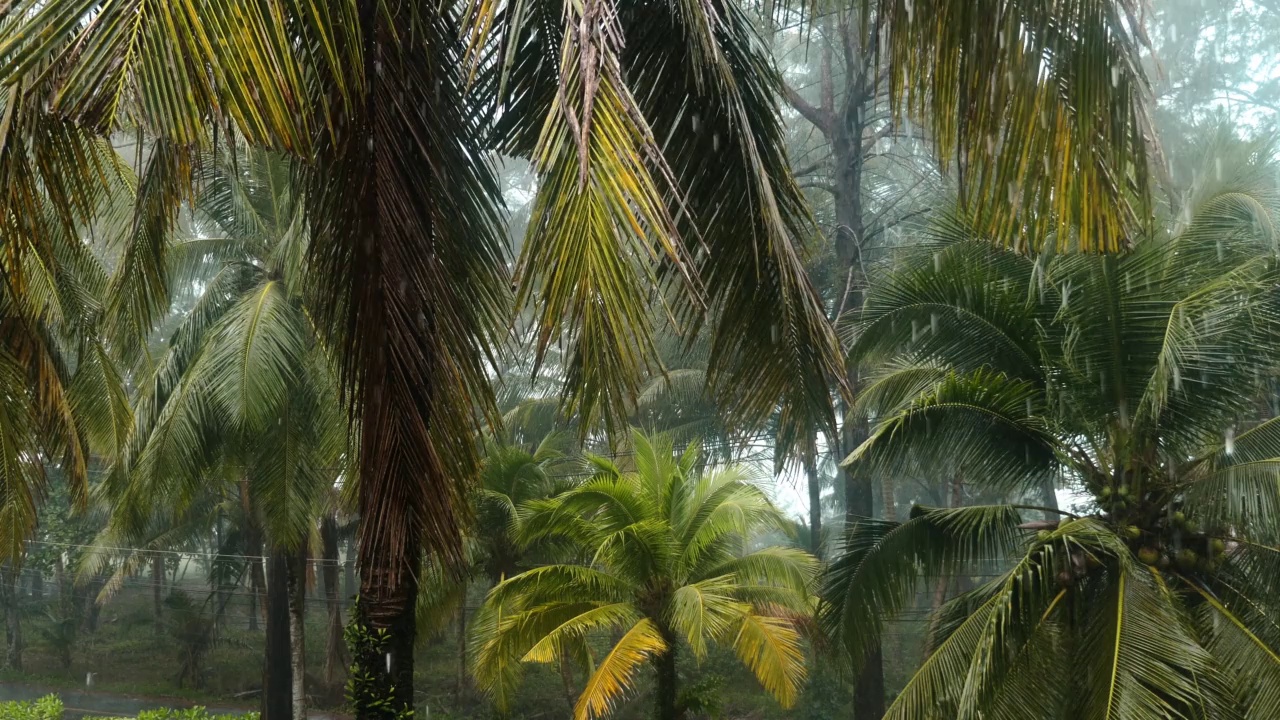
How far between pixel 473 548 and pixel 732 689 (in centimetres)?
653

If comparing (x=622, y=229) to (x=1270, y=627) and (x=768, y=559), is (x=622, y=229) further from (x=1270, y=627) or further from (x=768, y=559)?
(x=768, y=559)

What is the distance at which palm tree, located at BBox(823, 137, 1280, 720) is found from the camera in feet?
A: 24.1

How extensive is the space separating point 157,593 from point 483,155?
2176 centimetres

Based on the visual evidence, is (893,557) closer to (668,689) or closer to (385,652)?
(668,689)

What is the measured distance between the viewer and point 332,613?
70.1 feet

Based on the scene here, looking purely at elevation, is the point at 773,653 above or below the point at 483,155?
below

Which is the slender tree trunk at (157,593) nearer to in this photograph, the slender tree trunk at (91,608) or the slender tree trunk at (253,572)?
the slender tree trunk at (91,608)

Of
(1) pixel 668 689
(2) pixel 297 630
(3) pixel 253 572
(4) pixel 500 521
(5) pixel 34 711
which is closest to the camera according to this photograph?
(1) pixel 668 689

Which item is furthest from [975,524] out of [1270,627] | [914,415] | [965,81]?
[965,81]

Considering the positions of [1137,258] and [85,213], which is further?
[1137,258]

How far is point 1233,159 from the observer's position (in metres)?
9.59

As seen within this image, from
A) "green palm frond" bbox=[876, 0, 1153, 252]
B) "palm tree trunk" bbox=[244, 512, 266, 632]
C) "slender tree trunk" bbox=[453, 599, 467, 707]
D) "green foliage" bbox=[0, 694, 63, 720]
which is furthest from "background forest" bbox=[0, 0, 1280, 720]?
"palm tree trunk" bbox=[244, 512, 266, 632]

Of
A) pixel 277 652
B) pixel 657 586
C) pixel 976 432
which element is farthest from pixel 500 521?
pixel 976 432

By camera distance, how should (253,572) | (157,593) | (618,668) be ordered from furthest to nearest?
1. (157,593)
2. (253,572)
3. (618,668)
